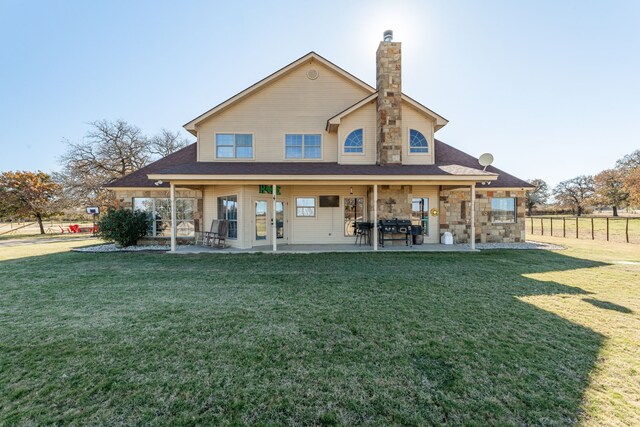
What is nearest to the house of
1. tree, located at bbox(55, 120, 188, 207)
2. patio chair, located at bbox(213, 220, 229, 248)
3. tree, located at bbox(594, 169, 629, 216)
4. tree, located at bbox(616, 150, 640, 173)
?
patio chair, located at bbox(213, 220, 229, 248)

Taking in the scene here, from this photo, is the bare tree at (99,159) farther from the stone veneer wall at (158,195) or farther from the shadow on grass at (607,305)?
the shadow on grass at (607,305)

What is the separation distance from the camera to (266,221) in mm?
11375

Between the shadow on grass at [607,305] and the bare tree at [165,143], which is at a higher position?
the bare tree at [165,143]

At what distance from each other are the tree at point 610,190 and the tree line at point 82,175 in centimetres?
6415

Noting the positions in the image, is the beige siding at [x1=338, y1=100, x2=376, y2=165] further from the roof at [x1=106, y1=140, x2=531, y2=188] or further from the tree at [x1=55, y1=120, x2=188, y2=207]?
the tree at [x1=55, y1=120, x2=188, y2=207]

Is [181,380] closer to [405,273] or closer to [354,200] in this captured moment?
[405,273]

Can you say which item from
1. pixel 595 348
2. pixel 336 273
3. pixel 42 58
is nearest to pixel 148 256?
pixel 336 273

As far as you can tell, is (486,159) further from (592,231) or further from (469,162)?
(592,231)

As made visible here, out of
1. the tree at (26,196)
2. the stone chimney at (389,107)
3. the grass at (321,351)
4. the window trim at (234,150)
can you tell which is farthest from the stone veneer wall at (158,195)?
the tree at (26,196)

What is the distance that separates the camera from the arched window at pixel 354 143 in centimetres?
1194

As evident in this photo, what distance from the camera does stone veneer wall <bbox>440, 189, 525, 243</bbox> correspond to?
39.5 feet

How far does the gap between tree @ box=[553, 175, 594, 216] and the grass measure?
2550 inches

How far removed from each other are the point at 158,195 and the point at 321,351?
11691 millimetres

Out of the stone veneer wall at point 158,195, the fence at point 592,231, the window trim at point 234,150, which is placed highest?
the window trim at point 234,150
